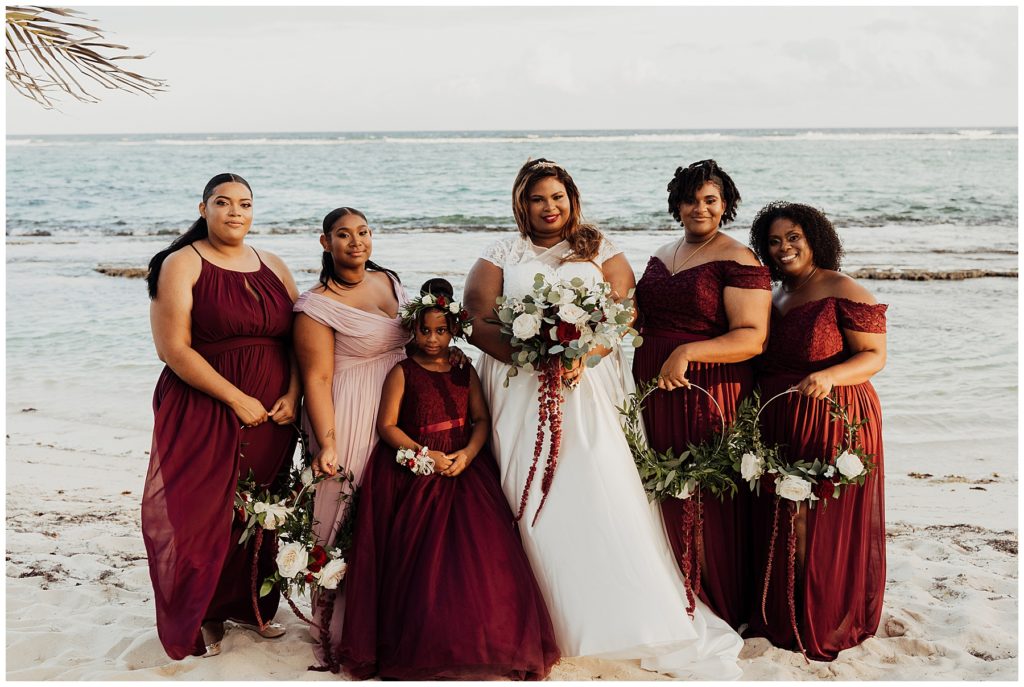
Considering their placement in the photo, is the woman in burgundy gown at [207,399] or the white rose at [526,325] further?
the woman in burgundy gown at [207,399]

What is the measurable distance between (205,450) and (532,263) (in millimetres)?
1851

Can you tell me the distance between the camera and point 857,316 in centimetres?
462

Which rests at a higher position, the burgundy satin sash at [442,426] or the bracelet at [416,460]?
the burgundy satin sash at [442,426]

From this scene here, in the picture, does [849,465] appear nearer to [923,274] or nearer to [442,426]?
[442,426]

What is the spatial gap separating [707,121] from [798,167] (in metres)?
13.5

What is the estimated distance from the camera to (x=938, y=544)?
648 cm

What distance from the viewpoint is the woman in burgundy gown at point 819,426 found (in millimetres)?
4641

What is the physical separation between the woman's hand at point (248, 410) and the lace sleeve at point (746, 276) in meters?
2.41

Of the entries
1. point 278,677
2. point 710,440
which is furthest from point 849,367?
point 278,677

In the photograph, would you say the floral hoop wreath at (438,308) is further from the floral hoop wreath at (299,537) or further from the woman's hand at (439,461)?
the floral hoop wreath at (299,537)

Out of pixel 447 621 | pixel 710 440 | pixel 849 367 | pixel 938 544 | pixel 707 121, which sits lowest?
pixel 938 544

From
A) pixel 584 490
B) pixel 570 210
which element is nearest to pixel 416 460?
pixel 584 490

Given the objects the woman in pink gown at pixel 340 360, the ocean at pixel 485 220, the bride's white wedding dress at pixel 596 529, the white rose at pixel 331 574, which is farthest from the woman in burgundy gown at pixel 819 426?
the ocean at pixel 485 220

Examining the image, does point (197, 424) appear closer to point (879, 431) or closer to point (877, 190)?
point (879, 431)
